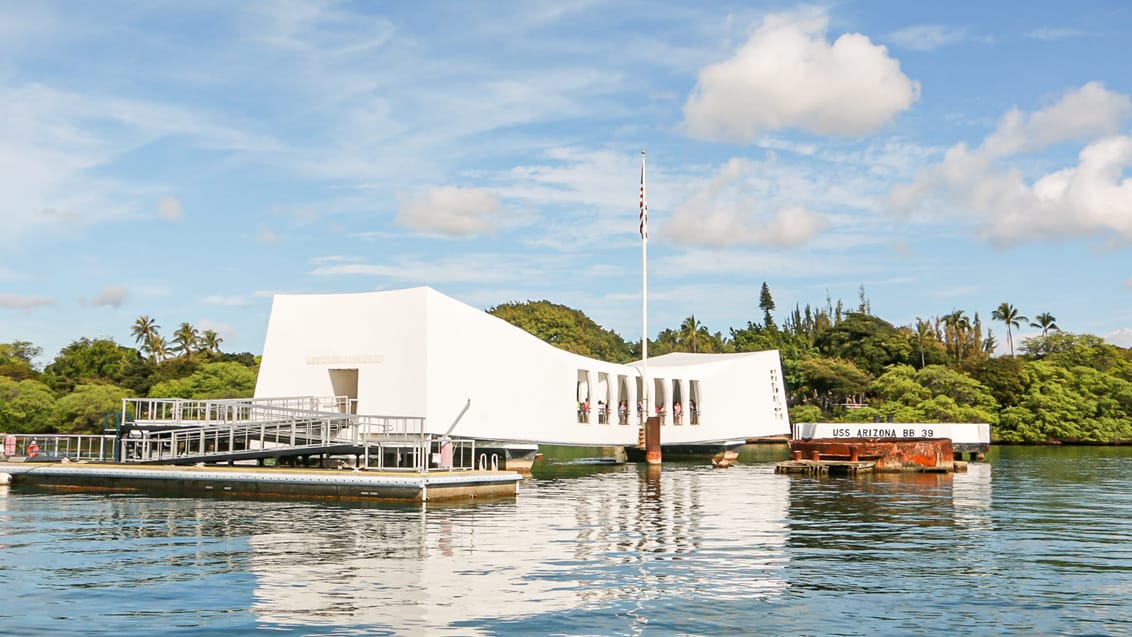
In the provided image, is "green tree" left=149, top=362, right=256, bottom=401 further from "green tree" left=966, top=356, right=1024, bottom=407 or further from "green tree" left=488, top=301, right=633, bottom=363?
"green tree" left=966, top=356, right=1024, bottom=407

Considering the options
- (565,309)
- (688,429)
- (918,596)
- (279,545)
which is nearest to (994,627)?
(918,596)

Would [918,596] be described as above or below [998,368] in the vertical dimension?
below

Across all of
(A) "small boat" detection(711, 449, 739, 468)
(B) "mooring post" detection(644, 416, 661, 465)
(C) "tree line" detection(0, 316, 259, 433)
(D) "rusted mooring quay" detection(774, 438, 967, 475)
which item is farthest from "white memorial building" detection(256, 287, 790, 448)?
(C) "tree line" detection(0, 316, 259, 433)

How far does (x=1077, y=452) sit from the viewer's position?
78000 mm

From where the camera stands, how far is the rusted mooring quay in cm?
5116

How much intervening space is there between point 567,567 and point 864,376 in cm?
9177

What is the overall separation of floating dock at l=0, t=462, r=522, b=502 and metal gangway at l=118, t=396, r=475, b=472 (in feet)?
4.05

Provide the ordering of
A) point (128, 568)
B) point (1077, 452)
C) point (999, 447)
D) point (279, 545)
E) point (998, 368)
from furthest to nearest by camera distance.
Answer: point (998, 368) → point (999, 447) → point (1077, 452) → point (279, 545) → point (128, 568)

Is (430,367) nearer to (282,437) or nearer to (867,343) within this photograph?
(282,437)

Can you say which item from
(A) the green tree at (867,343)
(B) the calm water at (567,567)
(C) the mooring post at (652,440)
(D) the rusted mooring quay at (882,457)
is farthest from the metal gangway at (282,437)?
(A) the green tree at (867,343)

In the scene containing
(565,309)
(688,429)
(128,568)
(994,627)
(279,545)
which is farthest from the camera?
(565,309)

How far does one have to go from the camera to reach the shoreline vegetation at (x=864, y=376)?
273 ft

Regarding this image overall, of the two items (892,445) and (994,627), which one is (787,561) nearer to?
(994,627)

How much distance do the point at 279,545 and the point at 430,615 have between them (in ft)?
26.6
